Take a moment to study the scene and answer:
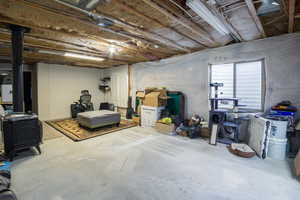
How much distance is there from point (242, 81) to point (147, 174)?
3256 millimetres

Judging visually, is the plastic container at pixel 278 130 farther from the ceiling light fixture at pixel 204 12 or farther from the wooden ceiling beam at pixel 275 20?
the ceiling light fixture at pixel 204 12

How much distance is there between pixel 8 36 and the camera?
10.1ft

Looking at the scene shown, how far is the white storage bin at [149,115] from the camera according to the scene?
472 centimetres

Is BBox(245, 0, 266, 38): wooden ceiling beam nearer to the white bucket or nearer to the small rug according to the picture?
the white bucket

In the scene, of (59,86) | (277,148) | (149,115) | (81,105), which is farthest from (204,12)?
(59,86)

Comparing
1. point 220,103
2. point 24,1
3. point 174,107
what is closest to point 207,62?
point 220,103

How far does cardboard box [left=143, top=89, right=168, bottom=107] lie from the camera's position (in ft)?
15.3

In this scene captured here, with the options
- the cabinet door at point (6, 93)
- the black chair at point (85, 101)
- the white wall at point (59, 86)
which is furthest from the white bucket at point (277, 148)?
the cabinet door at point (6, 93)

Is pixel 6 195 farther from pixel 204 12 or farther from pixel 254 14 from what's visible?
pixel 254 14

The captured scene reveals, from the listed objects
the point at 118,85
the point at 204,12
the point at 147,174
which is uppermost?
the point at 204,12

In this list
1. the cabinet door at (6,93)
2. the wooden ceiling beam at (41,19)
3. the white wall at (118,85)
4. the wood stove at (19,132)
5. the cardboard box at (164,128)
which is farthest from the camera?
the white wall at (118,85)

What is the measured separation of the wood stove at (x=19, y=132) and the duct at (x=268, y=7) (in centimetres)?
422

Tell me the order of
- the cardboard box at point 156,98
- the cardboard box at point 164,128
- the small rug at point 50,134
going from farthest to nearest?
the cardboard box at point 156,98, the cardboard box at point 164,128, the small rug at point 50,134

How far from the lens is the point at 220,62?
4000 mm
